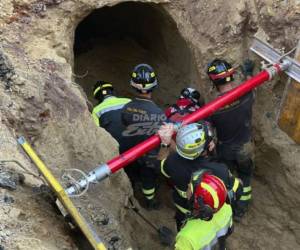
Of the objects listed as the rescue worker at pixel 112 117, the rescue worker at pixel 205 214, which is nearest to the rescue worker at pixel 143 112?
the rescue worker at pixel 112 117

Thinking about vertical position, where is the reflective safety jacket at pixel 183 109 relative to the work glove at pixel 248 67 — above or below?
below

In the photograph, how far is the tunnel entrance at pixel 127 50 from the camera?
27.7 feet

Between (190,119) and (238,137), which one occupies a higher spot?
(190,119)

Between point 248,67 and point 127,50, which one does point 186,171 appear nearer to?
point 248,67

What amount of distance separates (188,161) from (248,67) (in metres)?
2.66

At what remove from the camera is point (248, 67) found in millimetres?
7012

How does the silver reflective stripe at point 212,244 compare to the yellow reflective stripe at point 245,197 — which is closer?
the silver reflective stripe at point 212,244

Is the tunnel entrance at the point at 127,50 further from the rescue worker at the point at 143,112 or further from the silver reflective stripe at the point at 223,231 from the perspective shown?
the silver reflective stripe at the point at 223,231

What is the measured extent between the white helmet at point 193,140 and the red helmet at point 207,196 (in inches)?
17.7

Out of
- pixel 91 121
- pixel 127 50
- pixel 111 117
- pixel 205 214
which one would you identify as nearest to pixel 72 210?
pixel 205 214

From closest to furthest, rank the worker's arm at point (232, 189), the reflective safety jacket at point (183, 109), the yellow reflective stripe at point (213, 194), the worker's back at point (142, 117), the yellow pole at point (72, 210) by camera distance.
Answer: the yellow pole at point (72, 210) → the yellow reflective stripe at point (213, 194) → the worker's arm at point (232, 189) → the worker's back at point (142, 117) → the reflective safety jacket at point (183, 109)

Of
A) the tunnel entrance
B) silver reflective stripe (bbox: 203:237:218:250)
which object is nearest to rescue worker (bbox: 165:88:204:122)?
the tunnel entrance

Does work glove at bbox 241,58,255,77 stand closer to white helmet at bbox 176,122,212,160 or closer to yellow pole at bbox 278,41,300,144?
yellow pole at bbox 278,41,300,144

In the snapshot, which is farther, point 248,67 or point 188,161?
point 248,67
